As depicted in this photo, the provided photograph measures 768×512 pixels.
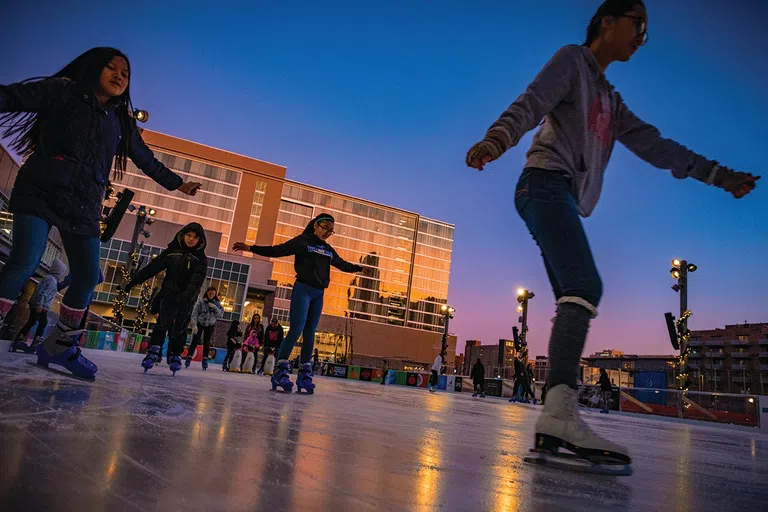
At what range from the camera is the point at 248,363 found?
13.6 m

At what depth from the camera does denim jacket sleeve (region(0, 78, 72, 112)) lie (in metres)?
2.67

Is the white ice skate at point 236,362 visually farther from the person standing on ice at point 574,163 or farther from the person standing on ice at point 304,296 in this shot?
the person standing on ice at point 574,163

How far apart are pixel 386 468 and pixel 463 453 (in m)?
0.67

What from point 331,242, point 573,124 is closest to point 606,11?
point 573,124

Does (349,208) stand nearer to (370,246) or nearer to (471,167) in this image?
(370,246)

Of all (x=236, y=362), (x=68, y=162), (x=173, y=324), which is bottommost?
(x=236, y=362)

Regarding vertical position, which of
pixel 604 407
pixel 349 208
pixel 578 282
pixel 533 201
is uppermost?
pixel 349 208

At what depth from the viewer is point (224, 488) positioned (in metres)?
0.92

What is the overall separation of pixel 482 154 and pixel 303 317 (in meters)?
3.82

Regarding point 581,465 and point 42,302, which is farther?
point 42,302

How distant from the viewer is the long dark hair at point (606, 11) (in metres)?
2.56

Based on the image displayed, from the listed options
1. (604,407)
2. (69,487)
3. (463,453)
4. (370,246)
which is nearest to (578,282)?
(463,453)

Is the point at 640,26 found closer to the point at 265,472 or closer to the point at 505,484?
the point at 505,484

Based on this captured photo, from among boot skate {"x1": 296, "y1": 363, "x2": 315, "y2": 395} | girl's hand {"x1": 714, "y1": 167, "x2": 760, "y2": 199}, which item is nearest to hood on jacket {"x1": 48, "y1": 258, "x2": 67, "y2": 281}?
boot skate {"x1": 296, "y1": 363, "x2": 315, "y2": 395}
